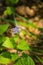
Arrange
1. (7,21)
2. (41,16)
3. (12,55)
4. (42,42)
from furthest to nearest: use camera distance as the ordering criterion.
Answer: (41,16)
(7,21)
(42,42)
(12,55)

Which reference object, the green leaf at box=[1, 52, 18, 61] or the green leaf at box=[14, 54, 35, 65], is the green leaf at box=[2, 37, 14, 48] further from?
the green leaf at box=[14, 54, 35, 65]

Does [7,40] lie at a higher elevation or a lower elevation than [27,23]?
higher

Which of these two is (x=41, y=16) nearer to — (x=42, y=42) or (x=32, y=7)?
(x=32, y=7)

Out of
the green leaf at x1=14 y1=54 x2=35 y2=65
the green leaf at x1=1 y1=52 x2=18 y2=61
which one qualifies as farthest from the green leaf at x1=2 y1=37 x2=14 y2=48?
the green leaf at x1=14 y1=54 x2=35 y2=65

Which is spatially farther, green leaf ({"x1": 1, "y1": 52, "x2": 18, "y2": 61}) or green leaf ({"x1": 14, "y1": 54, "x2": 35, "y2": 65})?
green leaf ({"x1": 1, "y1": 52, "x2": 18, "y2": 61})

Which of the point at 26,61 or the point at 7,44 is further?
the point at 7,44

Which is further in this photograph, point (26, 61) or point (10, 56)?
point (10, 56)

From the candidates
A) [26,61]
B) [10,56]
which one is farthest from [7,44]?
[26,61]

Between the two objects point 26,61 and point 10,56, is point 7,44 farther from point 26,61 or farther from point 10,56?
point 26,61

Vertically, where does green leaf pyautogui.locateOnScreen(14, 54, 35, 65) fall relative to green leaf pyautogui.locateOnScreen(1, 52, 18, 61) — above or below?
above

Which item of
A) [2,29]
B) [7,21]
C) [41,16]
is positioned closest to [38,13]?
[41,16]

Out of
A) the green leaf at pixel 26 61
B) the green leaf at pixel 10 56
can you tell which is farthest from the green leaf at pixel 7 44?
the green leaf at pixel 26 61
